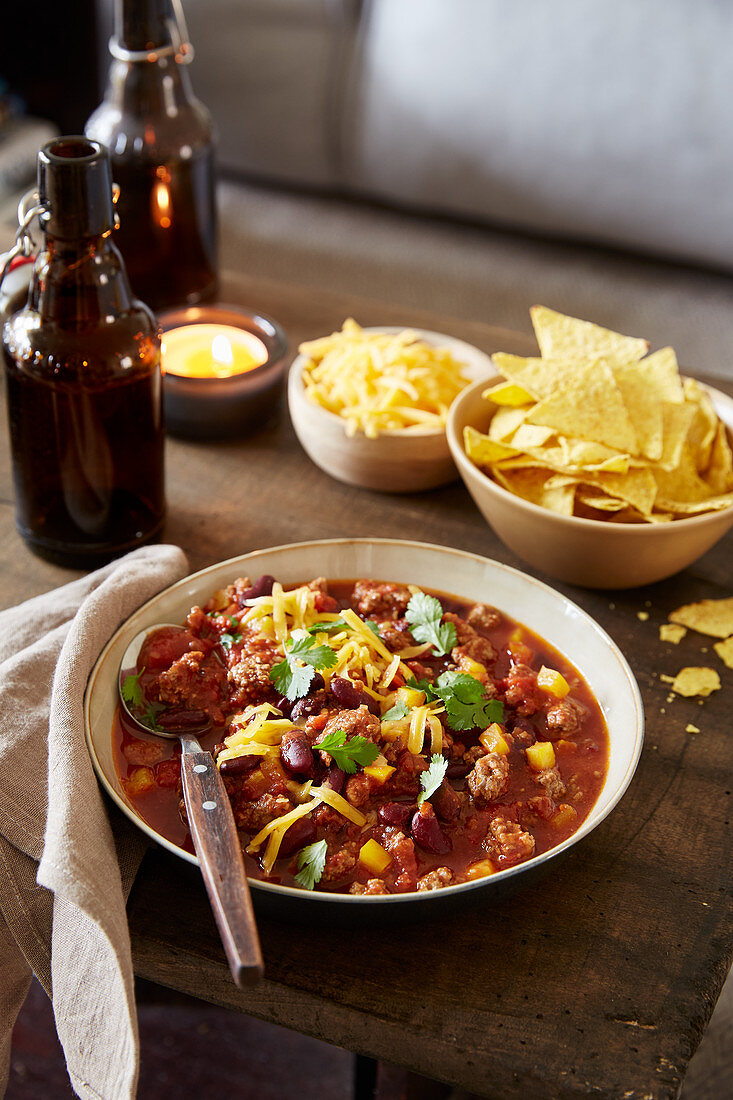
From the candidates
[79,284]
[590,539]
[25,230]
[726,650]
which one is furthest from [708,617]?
[25,230]

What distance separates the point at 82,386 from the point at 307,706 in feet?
1.70

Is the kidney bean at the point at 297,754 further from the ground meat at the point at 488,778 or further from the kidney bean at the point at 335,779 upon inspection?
the ground meat at the point at 488,778

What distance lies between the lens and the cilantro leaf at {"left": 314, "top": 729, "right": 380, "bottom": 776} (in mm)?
1080

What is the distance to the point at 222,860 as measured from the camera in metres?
0.94

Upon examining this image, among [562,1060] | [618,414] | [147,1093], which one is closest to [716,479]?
[618,414]

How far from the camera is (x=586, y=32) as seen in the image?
3.14m

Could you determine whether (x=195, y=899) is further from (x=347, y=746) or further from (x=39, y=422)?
(x=39, y=422)

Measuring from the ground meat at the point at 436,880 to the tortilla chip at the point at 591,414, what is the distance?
0.69 m

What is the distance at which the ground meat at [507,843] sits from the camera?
1.04 meters

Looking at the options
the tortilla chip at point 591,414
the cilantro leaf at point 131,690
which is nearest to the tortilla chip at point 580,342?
the tortilla chip at point 591,414

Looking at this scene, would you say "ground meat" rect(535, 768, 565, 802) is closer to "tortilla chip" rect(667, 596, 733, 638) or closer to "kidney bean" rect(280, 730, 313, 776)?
"kidney bean" rect(280, 730, 313, 776)

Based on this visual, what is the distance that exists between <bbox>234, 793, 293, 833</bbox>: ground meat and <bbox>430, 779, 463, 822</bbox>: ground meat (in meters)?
0.15

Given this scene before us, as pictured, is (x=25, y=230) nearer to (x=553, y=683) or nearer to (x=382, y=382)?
(x=382, y=382)

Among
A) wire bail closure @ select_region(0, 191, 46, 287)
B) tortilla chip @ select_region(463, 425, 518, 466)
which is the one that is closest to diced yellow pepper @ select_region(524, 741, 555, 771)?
tortilla chip @ select_region(463, 425, 518, 466)
